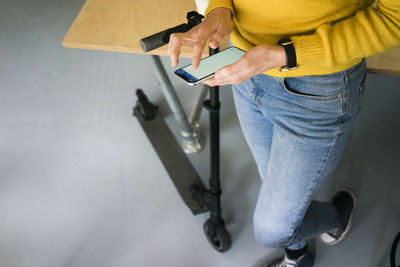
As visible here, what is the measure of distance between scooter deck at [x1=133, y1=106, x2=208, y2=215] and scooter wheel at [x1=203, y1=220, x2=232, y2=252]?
137 mm

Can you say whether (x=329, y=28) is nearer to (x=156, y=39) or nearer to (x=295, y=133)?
(x=295, y=133)

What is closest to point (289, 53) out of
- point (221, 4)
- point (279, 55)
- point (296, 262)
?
point (279, 55)

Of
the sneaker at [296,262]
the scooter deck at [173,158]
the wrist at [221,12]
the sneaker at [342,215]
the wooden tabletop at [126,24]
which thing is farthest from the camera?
the scooter deck at [173,158]

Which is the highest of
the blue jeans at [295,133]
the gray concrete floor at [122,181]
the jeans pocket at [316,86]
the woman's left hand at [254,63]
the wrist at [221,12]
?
the wrist at [221,12]

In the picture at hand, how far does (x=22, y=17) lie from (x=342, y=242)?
322 centimetres

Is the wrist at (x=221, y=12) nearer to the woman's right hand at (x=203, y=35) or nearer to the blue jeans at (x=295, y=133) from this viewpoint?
the woman's right hand at (x=203, y=35)

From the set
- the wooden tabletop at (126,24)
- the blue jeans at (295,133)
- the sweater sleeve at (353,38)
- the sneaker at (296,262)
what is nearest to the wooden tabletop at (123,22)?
the wooden tabletop at (126,24)

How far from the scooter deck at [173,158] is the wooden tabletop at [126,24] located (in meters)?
0.84

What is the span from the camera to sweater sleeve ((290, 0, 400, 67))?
653mm

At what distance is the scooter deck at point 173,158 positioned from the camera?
1.66m

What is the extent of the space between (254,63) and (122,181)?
129 centimetres

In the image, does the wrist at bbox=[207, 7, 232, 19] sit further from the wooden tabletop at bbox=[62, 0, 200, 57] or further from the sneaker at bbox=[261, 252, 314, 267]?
the sneaker at bbox=[261, 252, 314, 267]

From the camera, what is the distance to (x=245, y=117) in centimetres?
100

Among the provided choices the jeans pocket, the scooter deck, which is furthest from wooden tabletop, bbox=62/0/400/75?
the scooter deck
